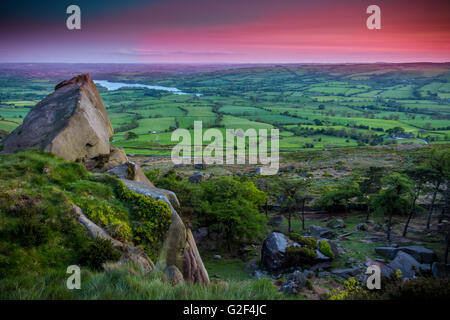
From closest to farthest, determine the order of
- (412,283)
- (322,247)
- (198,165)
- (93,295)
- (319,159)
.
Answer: (93,295)
(412,283)
(322,247)
(198,165)
(319,159)

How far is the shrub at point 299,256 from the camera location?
24062 mm

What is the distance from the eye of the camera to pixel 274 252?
2423 cm

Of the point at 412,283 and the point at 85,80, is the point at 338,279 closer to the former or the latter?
the point at 412,283

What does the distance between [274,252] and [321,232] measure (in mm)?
11490

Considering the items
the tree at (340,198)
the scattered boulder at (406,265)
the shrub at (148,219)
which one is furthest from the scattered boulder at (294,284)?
the tree at (340,198)

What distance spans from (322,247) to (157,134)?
117227mm

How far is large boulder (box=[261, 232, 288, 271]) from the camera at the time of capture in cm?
2398

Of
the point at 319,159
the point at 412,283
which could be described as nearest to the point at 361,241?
the point at 412,283

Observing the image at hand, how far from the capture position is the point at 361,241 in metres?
29.0

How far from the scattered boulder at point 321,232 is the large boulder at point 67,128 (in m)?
24.7

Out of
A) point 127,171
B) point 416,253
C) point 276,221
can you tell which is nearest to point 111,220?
point 127,171

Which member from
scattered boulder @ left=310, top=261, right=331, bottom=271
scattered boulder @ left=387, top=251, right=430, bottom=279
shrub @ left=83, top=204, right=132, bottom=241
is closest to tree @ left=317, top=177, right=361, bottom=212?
scattered boulder @ left=310, top=261, right=331, bottom=271

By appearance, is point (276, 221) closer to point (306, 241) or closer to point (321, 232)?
point (321, 232)
